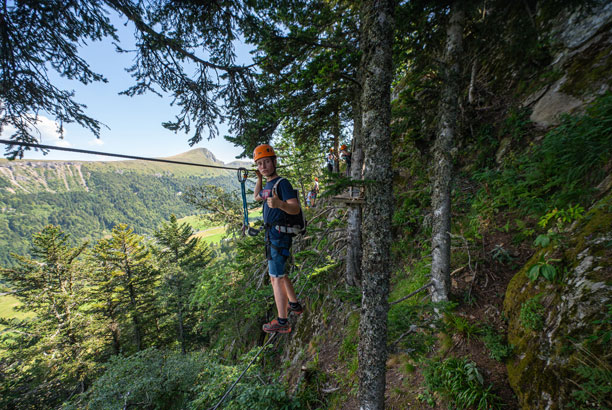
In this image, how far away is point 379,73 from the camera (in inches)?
92.0

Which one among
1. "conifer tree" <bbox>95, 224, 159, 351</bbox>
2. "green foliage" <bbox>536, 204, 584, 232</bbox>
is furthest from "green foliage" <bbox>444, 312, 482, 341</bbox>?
"conifer tree" <bbox>95, 224, 159, 351</bbox>

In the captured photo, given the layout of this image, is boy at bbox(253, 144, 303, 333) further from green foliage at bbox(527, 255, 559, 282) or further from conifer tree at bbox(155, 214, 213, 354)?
conifer tree at bbox(155, 214, 213, 354)

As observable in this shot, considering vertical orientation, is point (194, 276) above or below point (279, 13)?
below

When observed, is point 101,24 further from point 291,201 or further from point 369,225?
point 369,225

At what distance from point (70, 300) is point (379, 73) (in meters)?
29.2

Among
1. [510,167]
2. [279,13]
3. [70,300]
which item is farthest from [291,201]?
[70,300]

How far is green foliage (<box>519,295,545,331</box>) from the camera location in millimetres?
2488

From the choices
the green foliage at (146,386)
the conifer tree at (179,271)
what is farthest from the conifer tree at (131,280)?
the green foliage at (146,386)

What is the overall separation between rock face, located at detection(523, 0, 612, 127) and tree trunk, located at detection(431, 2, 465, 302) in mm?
2370

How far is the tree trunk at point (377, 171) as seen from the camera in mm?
2314

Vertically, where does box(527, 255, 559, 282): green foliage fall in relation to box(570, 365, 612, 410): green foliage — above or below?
above

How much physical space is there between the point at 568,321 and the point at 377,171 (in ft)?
7.77

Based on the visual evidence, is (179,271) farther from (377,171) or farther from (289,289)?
(377,171)

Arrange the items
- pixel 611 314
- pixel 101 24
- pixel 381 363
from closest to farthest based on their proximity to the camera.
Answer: pixel 611 314, pixel 381 363, pixel 101 24
